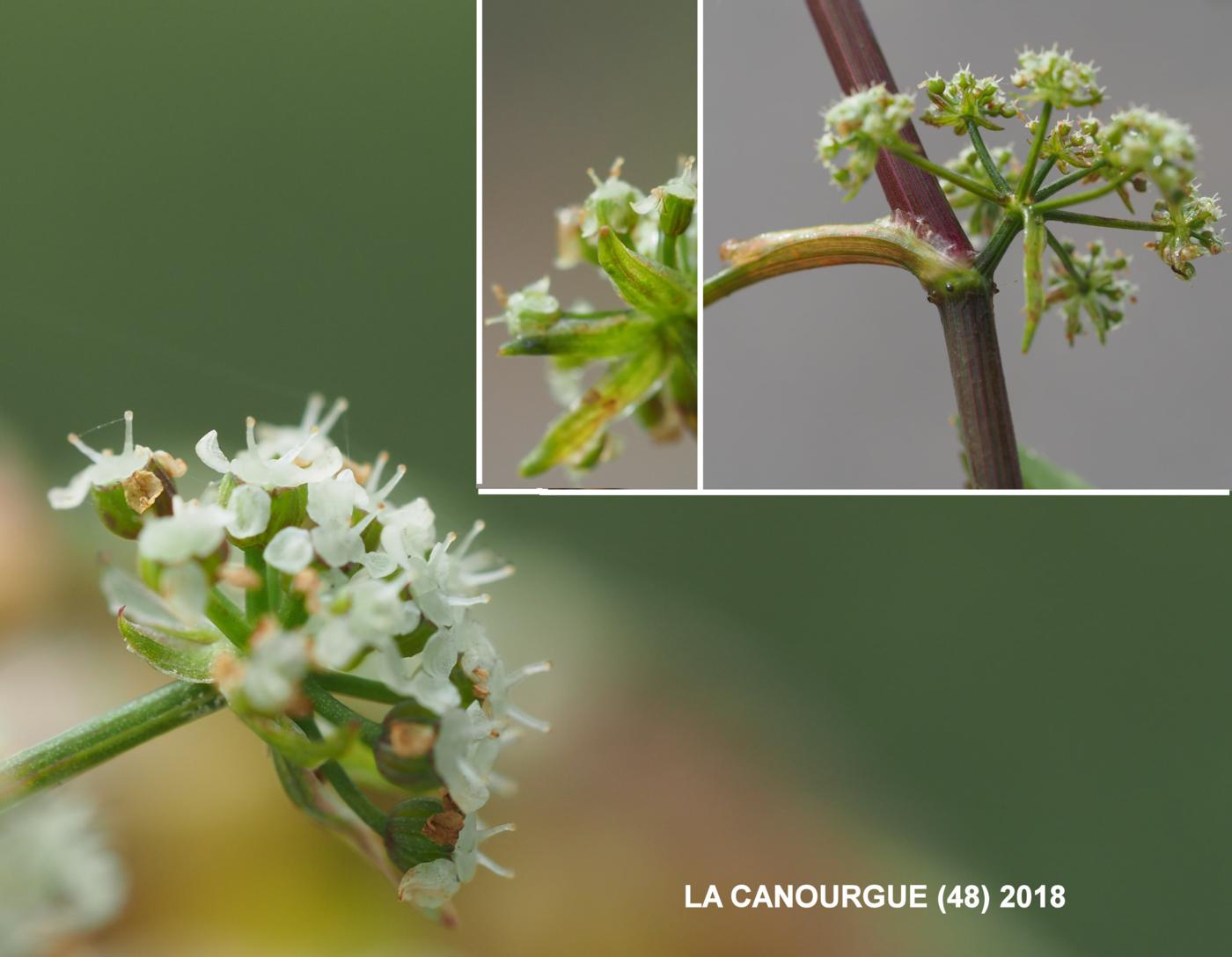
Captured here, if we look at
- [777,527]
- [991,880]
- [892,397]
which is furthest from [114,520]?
[991,880]

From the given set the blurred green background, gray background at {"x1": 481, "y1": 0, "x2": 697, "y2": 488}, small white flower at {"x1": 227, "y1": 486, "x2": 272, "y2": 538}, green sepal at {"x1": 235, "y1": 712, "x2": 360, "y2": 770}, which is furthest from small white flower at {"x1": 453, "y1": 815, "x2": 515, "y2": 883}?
the blurred green background

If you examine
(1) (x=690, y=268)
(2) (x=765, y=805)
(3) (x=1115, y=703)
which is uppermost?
(1) (x=690, y=268)

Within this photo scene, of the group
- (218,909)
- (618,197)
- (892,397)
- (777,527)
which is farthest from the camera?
(777,527)

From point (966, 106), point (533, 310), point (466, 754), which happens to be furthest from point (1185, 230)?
point (466, 754)

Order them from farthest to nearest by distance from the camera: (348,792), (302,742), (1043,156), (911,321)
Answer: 1. (911,321)
2. (1043,156)
3. (348,792)
4. (302,742)

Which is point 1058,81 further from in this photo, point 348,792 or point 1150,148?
point 348,792

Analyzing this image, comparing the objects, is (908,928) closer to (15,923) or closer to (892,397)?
(892,397)

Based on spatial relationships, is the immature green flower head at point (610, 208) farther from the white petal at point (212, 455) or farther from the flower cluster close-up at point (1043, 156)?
the white petal at point (212, 455)
